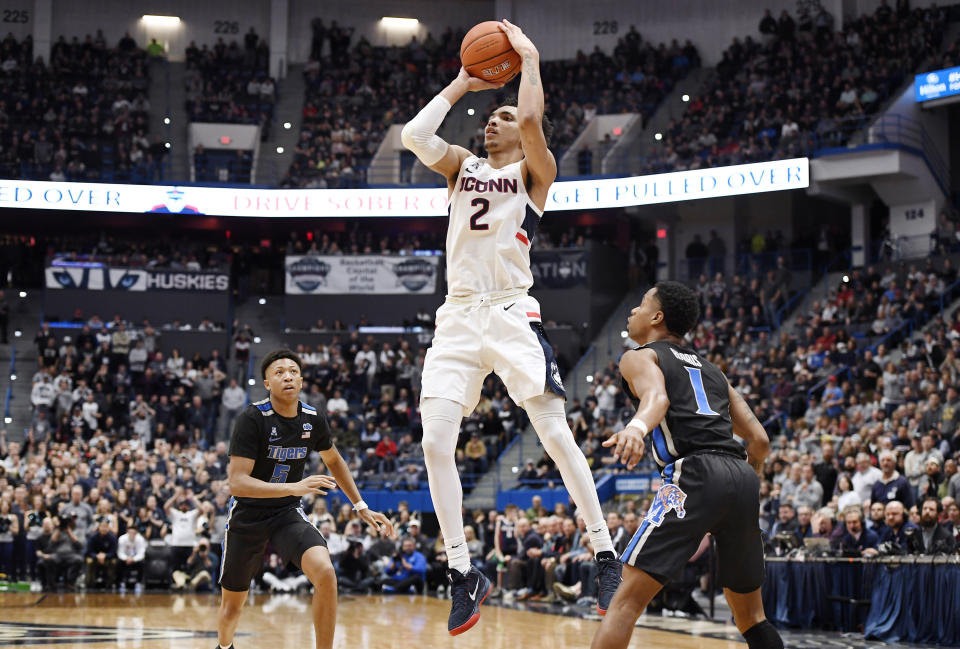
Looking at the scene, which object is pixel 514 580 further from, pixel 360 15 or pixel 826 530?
pixel 360 15

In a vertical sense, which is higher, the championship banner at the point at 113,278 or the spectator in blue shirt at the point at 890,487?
the championship banner at the point at 113,278

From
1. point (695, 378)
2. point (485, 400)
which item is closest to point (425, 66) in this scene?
point (485, 400)

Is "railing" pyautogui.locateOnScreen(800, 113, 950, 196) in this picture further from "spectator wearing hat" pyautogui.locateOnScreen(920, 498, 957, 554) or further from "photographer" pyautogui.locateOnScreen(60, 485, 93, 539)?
"photographer" pyautogui.locateOnScreen(60, 485, 93, 539)

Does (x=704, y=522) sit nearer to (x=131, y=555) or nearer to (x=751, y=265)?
(x=131, y=555)

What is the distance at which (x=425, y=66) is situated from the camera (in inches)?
1368

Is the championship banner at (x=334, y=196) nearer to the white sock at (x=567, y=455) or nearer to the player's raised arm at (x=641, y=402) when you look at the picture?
the white sock at (x=567, y=455)

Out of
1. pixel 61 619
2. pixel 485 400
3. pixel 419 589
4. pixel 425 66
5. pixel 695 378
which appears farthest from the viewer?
pixel 425 66

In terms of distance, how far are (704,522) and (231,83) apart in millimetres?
31845

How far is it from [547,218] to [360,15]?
1139 centimetres

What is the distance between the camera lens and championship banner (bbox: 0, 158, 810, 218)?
1049 inches

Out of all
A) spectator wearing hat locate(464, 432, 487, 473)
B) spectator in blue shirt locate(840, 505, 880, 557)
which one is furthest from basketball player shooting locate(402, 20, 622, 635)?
spectator wearing hat locate(464, 432, 487, 473)

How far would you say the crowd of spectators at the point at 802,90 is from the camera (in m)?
26.8

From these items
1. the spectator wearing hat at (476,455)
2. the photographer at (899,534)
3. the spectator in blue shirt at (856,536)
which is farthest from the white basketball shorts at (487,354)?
the spectator wearing hat at (476,455)

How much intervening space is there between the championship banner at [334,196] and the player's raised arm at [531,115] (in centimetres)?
2072
